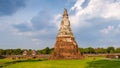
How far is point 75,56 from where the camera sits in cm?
7238

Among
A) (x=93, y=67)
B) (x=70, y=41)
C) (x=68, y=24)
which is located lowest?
(x=93, y=67)

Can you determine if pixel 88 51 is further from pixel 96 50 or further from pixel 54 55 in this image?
pixel 54 55

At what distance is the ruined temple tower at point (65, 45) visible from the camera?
71812 mm

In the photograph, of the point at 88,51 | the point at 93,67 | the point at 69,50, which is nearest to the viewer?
the point at 93,67

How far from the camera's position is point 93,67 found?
40.6 m

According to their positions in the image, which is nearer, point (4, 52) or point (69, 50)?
point (69, 50)

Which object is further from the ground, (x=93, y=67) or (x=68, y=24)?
(x=68, y=24)

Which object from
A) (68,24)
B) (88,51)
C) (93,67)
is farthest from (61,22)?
(88,51)

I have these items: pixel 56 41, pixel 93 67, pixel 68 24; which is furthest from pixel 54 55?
pixel 93 67

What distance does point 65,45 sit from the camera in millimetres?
72375

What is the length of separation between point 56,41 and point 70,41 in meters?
4.15

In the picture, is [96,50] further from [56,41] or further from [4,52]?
[56,41]

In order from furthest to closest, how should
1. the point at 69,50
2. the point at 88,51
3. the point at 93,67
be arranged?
the point at 88,51 < the point at 69,50 < the point at 93,67

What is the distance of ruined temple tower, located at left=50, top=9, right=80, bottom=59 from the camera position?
71.8m
